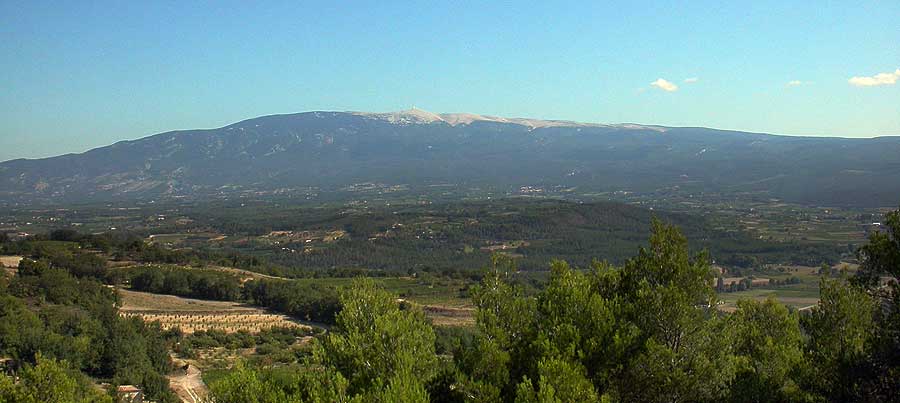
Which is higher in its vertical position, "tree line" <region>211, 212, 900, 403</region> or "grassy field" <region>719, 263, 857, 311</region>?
"tree line" <region>211, 212, 900, 403</region>

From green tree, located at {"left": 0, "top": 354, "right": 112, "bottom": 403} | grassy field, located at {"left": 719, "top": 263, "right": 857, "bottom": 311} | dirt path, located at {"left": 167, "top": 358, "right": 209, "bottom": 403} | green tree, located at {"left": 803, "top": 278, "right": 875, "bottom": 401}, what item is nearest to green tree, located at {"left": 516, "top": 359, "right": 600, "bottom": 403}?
green tree, located at {"left": 803, "top": 278, "right": 875, "bottom": 401}

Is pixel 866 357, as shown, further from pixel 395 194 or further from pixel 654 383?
pixel 395 194

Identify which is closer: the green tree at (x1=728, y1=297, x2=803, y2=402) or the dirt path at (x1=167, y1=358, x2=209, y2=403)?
the green tree at (x1=728, y1=297, x2=803, y2=402)

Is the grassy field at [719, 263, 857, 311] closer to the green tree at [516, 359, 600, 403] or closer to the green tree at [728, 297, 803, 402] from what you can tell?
the green tree at [728, 297, 803, 402]

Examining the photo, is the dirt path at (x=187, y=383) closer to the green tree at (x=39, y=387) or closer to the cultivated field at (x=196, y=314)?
the cultivated field at (x=196, y=314)

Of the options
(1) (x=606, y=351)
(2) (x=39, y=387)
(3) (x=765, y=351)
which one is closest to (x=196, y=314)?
(2) (x=39, y=387)
